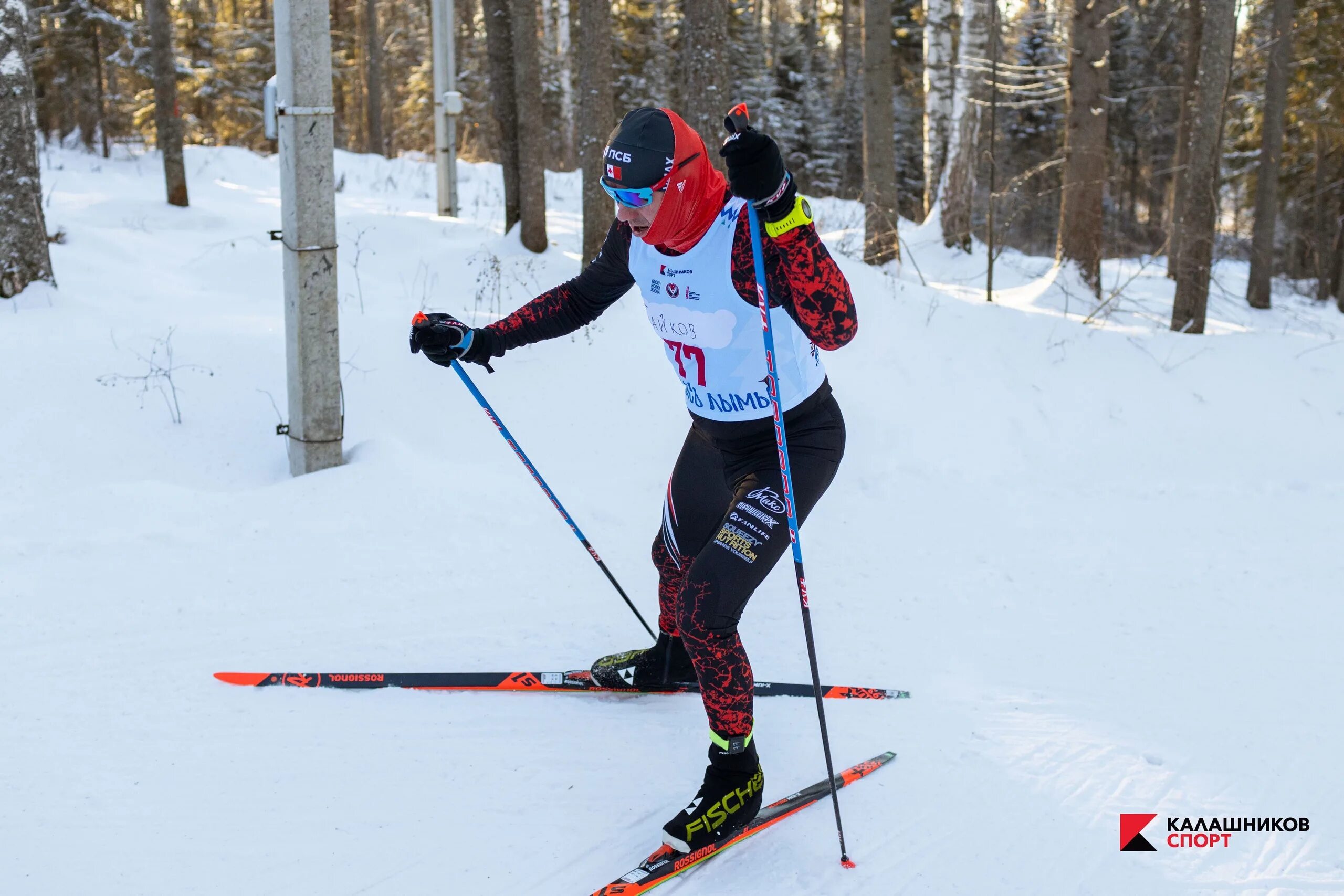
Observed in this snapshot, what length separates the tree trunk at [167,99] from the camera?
11.7 meters

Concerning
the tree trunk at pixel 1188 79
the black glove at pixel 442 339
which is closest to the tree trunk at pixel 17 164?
the black glove at pixel 442 339

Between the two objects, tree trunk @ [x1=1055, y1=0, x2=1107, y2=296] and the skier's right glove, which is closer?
the skier's right glove

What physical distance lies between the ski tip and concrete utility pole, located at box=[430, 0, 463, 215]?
32.2 feet

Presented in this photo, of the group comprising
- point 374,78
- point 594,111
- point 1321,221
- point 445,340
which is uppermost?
point 374,78

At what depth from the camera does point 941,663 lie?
4.20 metres

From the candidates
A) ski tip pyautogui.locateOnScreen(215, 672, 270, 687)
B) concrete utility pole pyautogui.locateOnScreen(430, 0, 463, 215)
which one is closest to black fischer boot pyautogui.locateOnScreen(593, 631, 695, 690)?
ski tip pyautogui.locateOnScreen(215, 672, 270, 687)

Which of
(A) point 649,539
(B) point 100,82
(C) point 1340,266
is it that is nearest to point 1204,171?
(A) point 649,539

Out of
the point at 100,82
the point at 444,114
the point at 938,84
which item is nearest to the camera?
the point at 444,114

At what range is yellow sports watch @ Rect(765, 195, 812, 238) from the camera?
268 centimetres

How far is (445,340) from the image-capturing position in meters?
3.56

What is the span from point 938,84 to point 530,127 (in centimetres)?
634

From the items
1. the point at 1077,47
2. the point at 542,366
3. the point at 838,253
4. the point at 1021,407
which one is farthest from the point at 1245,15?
the point at 542,366

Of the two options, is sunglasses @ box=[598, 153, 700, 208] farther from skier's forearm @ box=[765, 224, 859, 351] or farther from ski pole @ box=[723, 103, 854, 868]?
skier's forearm @ box=[765, 224, 859, 351]

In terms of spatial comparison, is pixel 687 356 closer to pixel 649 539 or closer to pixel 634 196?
pixel 634 196
